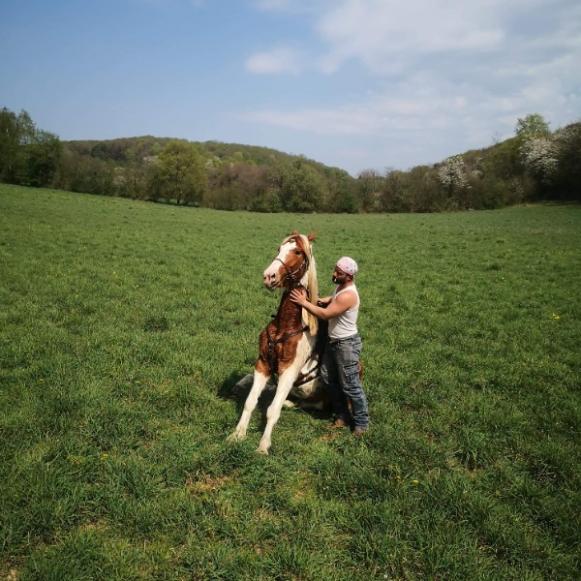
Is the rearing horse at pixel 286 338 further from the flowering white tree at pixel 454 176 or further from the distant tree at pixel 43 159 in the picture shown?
the flowering white tree at pixel 454 176

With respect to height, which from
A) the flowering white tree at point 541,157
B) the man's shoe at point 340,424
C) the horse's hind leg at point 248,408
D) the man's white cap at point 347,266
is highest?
the flowering white tree at point 541,157

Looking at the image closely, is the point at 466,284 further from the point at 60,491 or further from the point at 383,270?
the point at 60,491

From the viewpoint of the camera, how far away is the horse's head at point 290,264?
4586 mm

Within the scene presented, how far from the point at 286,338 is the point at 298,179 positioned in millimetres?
69863

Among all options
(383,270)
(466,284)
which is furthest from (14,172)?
(466,284)

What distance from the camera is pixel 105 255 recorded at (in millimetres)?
15078

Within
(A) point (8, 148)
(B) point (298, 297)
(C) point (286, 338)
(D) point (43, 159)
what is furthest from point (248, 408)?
(D) point (43, 159)

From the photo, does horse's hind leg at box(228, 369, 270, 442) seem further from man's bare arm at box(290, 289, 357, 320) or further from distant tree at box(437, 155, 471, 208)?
distant tree at box(437, 155, 471, 208)

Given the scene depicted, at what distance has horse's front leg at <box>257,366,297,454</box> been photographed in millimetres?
4749

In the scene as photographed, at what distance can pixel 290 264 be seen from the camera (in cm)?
477

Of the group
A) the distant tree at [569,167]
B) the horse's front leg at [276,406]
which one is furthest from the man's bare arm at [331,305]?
the distant tree at [569,167]

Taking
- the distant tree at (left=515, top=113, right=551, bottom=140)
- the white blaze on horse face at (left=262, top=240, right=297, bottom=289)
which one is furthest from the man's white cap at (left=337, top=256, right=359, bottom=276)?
the distant tree at (left=515, top=113, right=551, bottom=140)

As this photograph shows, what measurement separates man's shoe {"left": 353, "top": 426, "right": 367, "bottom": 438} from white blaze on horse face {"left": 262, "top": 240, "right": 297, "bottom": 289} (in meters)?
2.22

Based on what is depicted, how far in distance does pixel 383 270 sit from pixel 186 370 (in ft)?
35.8
